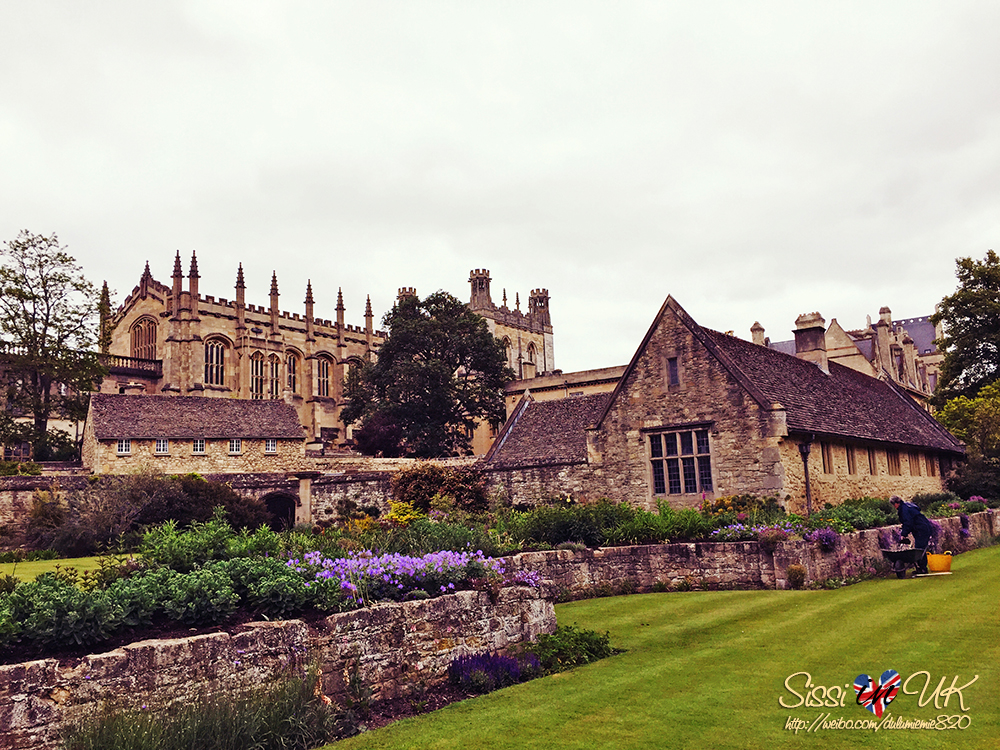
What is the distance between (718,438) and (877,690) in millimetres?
15384

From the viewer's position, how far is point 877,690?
778 centimetres

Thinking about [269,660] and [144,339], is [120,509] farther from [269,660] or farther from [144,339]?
[144,339]

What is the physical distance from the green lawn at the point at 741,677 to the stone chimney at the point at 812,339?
18459mm

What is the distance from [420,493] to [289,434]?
47.9 ft

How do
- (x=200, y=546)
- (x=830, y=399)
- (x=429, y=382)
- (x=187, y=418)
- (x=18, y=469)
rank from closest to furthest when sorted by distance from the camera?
(x=200, y=546), (x=830, y=399), (x=18, y=469), (x=187, y=418), (x=429, y=382)

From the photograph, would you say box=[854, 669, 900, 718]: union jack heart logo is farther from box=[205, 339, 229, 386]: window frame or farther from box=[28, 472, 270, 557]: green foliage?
box=[205, 339, 229, 386]: window frame

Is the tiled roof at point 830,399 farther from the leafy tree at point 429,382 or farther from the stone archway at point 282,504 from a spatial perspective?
the leafy tree at point 429,382

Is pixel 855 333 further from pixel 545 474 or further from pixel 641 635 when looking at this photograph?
pixel 641 635

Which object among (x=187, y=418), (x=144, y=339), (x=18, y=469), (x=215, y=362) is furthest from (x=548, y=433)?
(x=144, y=339)

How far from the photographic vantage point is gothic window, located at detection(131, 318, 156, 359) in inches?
2753

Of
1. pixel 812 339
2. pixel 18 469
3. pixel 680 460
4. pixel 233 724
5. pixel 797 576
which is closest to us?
pixel 233 724

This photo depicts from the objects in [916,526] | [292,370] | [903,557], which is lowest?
[903,557]

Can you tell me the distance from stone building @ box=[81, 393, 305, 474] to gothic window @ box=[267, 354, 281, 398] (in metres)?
28.5

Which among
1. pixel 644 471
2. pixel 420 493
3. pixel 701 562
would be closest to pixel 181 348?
pixel 420 493
